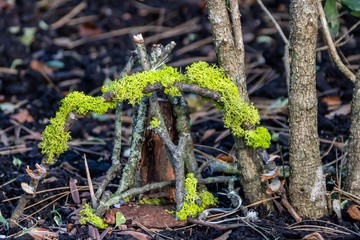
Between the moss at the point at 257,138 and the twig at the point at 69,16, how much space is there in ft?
10.4

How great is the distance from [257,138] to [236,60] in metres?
0.28

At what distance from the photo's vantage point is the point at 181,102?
2492mm

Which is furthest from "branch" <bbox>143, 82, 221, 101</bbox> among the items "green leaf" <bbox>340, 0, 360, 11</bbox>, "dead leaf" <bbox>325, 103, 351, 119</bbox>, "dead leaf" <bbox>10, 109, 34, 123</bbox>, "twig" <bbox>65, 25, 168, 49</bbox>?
"twig" <bbox>65, 25, 168, 49</bbox>

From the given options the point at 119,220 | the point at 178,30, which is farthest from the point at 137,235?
the point at 178,30

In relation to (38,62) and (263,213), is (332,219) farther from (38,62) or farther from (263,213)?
Answer: (38,62)

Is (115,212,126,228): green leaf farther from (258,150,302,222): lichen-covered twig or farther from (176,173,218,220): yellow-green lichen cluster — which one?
(258,150,302,222): lichen-covered twig

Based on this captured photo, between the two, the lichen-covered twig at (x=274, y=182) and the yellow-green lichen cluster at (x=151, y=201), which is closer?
the lichen-covered twig at (x=274, y=182)

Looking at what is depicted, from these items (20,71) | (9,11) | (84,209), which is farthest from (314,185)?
(9,11)

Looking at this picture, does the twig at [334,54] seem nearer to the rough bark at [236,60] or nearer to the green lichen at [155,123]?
the rough bark at [236,60]

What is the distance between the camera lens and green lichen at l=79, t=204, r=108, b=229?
241 centimetres

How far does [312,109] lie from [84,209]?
885 millimetres

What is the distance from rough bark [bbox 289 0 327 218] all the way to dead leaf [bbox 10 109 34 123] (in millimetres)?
2054

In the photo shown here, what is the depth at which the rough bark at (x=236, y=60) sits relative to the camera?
2.35 metres

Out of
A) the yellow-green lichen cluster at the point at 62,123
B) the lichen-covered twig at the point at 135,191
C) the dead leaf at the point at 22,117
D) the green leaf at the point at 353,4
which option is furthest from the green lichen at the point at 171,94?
the dead leaf at the point at 22,117
